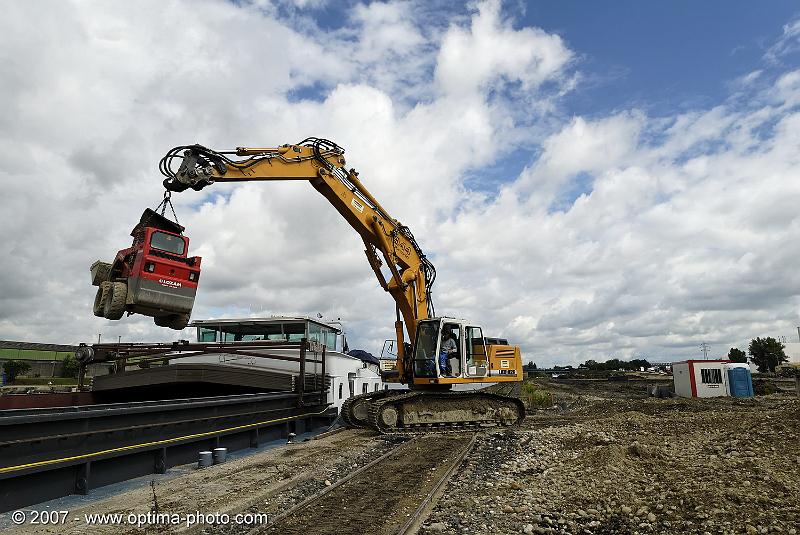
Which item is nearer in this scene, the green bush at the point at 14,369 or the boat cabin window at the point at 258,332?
the boat cabin window at the point at 258,332

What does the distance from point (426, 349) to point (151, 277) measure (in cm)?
844

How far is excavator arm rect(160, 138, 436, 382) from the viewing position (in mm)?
10844

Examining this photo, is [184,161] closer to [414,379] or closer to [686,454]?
[414,379]

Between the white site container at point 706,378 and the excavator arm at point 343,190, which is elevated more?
the excavator arm at point 343,190

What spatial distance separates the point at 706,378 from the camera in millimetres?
30203

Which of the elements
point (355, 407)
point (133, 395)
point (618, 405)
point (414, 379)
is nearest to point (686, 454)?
point (414, 379)

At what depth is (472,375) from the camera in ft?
49.7

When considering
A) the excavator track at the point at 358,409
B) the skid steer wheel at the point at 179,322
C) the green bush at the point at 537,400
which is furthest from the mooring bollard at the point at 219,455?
the green bush at the point at 537,400

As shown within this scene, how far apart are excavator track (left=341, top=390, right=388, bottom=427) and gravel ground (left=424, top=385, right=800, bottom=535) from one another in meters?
3.54

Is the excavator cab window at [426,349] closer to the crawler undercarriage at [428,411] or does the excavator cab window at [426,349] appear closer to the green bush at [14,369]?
the crawler undercarriage at [428,411]

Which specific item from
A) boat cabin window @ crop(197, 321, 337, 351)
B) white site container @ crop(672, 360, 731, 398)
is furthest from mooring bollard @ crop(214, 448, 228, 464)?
white site container @ crop(672, 360, 731, 398)

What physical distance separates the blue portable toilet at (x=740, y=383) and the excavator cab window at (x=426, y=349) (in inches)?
938

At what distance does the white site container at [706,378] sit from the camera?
2997 cm

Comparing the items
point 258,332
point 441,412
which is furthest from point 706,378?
point 258,332
